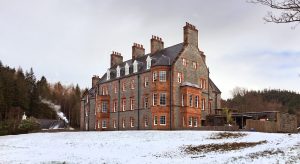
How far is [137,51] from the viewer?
67.4 m

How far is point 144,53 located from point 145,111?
1531 centimetres

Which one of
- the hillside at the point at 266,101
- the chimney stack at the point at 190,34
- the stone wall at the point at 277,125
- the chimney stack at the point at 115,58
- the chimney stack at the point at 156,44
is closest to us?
the stone wall at the point at 277,125

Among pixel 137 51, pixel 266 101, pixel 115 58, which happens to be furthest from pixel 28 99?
pixel 266 101

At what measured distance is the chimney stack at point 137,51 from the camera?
220 ft

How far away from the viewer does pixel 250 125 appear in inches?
1780

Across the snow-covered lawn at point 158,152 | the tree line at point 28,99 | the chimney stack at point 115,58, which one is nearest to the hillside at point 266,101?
the chimney stack at point 115,58

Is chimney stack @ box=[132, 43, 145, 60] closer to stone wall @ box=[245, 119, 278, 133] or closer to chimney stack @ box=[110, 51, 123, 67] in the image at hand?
chimney stack @ box=[110, 51, 123, 67]

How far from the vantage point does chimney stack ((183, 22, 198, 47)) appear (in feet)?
185

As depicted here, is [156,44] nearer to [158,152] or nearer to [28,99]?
[158,152]

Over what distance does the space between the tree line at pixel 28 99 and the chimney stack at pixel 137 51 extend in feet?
115

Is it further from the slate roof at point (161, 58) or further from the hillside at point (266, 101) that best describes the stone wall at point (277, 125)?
the hillside at point (266, 101)

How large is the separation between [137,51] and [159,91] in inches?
620

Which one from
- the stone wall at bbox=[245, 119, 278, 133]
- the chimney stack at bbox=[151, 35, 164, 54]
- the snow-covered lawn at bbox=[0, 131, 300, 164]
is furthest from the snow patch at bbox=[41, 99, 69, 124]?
the stone wall at bbox=[245, 119, 278, 133]

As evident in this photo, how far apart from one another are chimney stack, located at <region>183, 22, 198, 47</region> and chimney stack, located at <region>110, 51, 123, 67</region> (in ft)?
63.3
